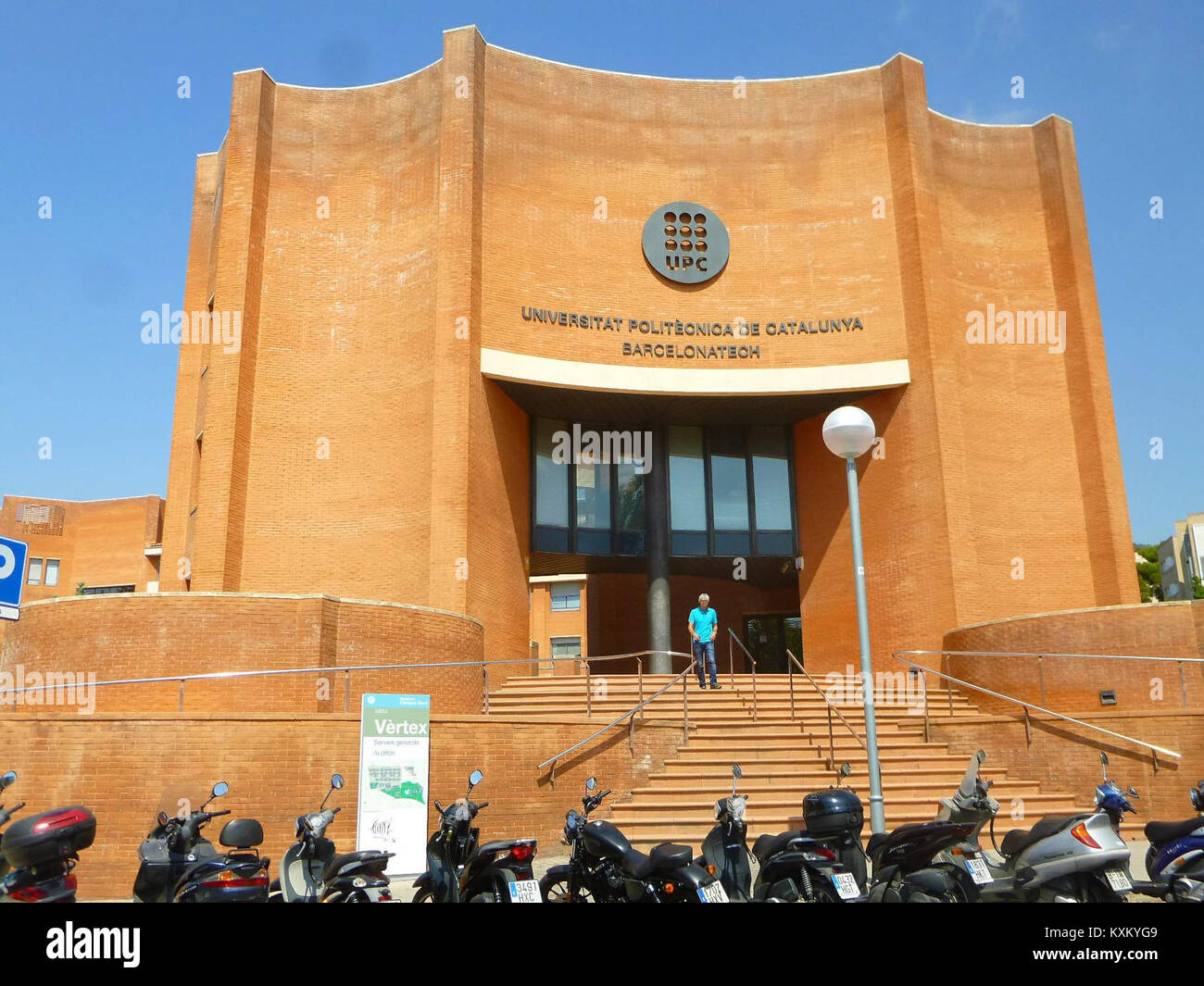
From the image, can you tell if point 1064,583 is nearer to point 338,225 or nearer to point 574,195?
point 574,195

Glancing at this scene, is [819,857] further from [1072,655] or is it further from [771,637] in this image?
[771,637]

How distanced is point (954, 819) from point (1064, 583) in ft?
46.5

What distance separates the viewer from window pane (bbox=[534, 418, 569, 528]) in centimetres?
2188

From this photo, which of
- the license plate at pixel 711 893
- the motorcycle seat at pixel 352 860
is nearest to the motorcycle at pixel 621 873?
the license plate at pixel 711 893

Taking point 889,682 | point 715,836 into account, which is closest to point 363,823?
point 715,836

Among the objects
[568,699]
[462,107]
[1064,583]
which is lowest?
[568,699]

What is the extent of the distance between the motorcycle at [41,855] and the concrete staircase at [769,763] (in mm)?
6921

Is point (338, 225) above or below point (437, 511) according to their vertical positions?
above

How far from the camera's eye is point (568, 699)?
1587 centimetres

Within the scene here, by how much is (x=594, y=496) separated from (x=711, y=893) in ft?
53.3

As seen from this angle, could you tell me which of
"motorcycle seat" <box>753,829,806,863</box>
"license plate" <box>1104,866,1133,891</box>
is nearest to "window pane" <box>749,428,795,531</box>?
"motorcycle seat" <box>753,829,806,863</box>

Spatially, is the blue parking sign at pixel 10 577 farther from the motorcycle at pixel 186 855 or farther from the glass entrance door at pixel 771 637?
the glass entrance door at pixel 771 637

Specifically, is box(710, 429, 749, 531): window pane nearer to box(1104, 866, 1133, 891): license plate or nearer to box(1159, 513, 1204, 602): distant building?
box(1104, 866, 1133, 891): license plate
